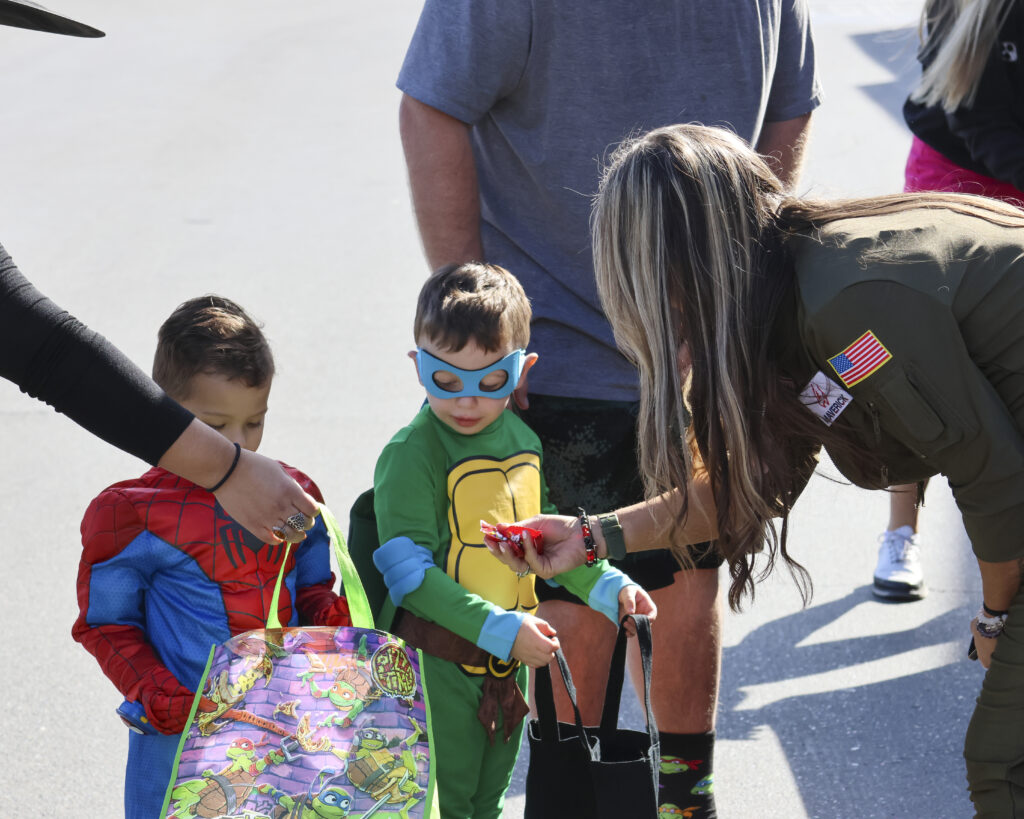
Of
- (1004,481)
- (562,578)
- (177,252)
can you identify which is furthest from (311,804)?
(177,252)

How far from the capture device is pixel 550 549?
2.18 metres

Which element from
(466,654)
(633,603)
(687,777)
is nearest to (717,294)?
(633,603)

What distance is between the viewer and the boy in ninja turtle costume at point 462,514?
2.20 meters

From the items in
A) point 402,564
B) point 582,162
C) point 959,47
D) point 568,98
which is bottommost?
point 402,564

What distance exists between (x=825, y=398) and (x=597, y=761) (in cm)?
72

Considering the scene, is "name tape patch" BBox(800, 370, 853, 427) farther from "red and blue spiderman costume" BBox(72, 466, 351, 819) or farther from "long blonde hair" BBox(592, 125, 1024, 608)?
"red and blue spiderman costume" BBox(72, 466, 351, 819)

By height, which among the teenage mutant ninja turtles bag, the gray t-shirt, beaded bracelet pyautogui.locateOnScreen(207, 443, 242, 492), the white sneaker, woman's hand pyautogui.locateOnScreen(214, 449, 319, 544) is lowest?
the white sneaker

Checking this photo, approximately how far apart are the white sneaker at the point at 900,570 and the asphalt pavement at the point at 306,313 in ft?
0.18

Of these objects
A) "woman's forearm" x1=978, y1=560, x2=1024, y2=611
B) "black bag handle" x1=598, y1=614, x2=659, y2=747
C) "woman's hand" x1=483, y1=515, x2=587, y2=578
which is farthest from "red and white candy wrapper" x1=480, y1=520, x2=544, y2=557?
"woman's forearm" x1=978, y1=560, x2=1024, y2=611

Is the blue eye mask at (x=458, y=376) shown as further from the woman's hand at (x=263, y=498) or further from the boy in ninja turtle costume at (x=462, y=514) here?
the woman's hand at (x=263, y=498)

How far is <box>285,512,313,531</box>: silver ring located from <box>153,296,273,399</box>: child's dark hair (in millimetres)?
Answer: 284

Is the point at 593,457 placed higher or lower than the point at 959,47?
lower

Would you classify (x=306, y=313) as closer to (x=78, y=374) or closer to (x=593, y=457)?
(x=593, y=457)

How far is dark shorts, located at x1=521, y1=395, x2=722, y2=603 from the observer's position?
254cm
